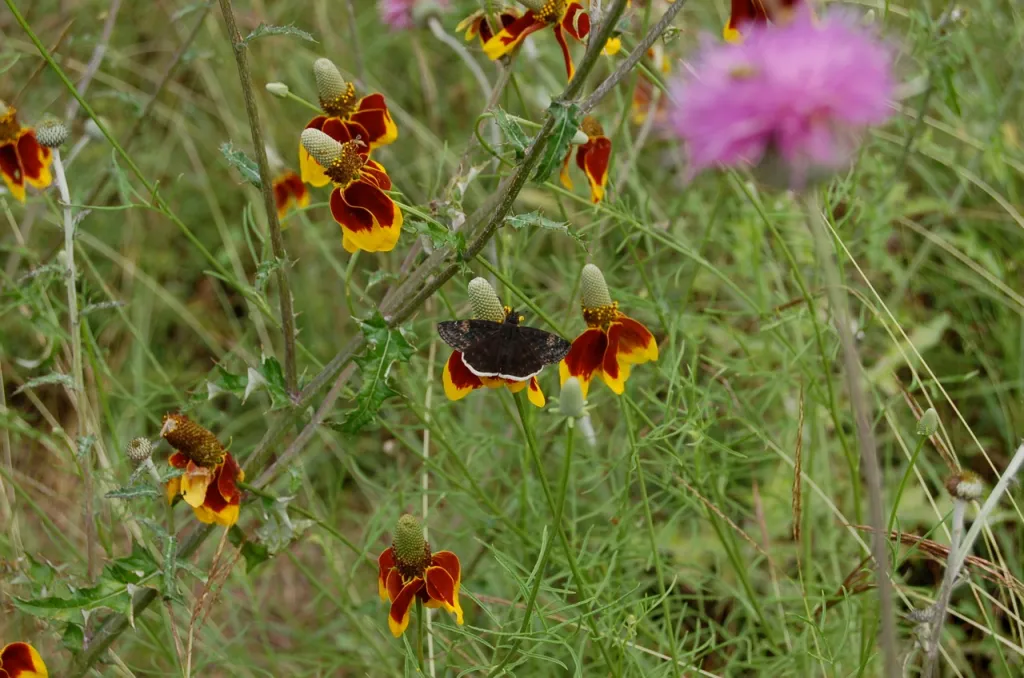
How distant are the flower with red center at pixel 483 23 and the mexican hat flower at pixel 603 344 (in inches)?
21.3

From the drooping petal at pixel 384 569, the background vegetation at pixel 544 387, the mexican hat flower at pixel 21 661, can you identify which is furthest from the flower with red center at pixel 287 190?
the mexican hat flower at pixel 21 661

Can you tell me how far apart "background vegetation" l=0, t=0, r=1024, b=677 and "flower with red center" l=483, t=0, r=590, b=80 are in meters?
0.24

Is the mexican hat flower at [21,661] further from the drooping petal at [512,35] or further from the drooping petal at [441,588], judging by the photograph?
the drooping petal at [512,35]

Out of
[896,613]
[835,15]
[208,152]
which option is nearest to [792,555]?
[896,613]

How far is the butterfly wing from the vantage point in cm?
140

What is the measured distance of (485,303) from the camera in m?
1.48

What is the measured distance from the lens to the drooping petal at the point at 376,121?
1.73 meters

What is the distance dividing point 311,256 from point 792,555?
1855mm

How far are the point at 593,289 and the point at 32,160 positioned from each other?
1.12 meters

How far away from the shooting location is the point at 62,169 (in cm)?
189

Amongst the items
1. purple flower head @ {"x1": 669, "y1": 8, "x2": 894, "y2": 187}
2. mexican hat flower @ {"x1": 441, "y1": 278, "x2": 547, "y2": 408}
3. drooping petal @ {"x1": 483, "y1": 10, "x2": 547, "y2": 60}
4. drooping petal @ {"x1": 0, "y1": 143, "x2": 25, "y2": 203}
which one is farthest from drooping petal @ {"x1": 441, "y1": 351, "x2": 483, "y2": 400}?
drooping petal @ {"x1": 0, "y1": 143, "x2": 25, "y2": 203}

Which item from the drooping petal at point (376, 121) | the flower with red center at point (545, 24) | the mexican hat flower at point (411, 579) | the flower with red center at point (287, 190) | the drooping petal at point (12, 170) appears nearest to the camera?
the mexican hat flower at point (411, 579)

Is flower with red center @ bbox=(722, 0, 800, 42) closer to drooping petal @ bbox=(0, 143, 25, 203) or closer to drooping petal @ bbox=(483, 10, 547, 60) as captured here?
drooping petal @ bbox=(483, 10, 547, 60)

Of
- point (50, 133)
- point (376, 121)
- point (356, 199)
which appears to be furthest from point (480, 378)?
point (50, 133)
